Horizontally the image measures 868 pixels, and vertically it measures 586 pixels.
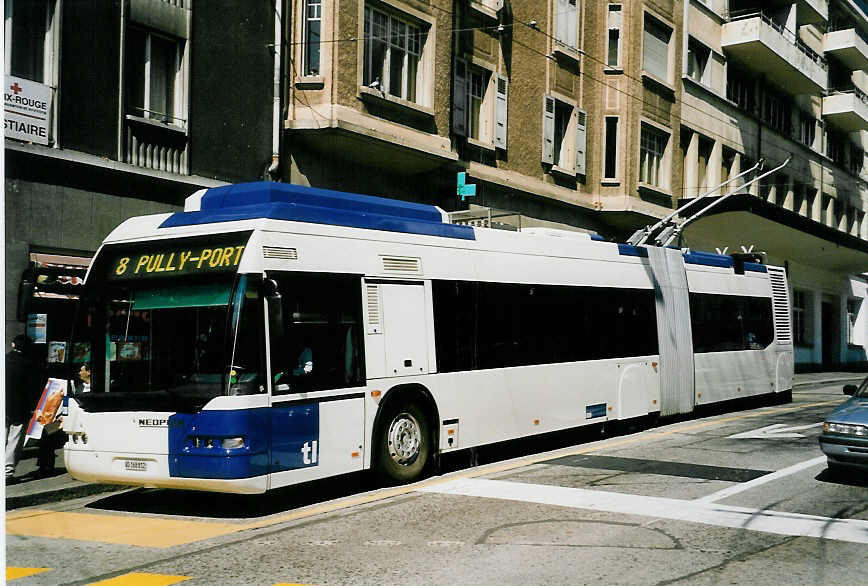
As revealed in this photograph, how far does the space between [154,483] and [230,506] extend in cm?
96

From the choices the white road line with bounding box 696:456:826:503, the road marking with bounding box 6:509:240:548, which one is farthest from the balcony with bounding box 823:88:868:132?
the road marking with bounding box 6:509:240:548

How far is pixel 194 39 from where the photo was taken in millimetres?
16422

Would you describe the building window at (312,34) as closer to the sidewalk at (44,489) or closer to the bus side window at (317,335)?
the sidewalk at (44,489)

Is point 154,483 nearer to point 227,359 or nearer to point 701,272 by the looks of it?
point 227,359

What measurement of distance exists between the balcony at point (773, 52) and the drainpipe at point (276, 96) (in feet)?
75.4

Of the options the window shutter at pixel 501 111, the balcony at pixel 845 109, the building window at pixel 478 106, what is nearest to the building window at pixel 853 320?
the balcony at pixel 845 109

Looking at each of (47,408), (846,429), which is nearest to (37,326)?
(47,408)

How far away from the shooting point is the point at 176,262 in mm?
9258

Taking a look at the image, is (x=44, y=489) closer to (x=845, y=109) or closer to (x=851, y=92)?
(x=845, y=109)

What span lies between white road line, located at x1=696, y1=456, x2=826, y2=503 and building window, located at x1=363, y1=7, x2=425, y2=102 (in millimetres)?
11179

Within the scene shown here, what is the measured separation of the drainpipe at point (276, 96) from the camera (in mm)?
17859

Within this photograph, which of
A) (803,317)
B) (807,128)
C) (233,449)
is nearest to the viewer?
(233,449)

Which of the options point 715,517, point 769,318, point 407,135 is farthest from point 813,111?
point 715,517

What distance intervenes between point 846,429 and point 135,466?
292 inches
